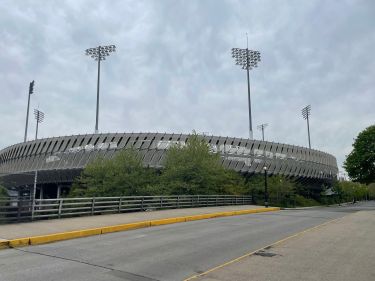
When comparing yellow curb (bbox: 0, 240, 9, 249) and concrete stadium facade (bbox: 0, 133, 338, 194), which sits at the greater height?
concrete stadium facade (bbox: 0, 133, 338, 194)

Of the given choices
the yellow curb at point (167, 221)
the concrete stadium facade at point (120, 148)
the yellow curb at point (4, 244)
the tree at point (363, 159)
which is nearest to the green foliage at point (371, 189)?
the concrete stadium facade at point (120, 148)

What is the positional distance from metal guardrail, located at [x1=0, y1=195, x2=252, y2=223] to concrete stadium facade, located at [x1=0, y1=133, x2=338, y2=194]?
31.4m

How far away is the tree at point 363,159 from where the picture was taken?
2224 inches

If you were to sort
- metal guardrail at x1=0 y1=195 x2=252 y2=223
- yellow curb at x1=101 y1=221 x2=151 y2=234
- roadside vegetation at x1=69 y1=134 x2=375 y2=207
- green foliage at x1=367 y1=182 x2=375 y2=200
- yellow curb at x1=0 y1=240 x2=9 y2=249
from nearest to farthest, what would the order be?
yellow curb at x1=0 y1=240 x2=9 y2=249
yellow curb at x1=101 y1=221 x2=151 y2=234
metal guardrail at x1=0 y1=195 x2=252 y2=223
roadside vegetation at x1=69 y1=134 x2=375 y2=207
green foliage at x1=367 y1=182 x2=375 y2=200

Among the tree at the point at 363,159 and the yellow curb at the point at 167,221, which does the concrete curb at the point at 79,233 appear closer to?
the yellow curb at the point at 167,221

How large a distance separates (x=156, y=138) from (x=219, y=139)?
1166cm

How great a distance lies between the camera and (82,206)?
63.7 ft

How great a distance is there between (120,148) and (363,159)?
Answer: 120 ft

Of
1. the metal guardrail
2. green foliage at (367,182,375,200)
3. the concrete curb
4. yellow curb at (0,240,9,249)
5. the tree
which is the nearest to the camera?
yellow curb at (0,240,9,249)

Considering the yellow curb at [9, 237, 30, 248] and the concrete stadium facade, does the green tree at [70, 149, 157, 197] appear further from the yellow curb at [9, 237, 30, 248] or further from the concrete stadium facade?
the yellow curb at [9, 237, 30, 248]

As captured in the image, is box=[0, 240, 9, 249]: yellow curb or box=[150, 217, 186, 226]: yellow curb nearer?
box=[0, 240, 9, 249]: yellow curb

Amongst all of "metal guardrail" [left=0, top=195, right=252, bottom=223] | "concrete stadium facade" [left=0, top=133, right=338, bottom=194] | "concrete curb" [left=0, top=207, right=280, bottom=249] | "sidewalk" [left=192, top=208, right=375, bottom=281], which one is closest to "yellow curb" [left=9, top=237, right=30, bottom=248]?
"concrete curb" [left=0, top=207, right=280, bottom=249]

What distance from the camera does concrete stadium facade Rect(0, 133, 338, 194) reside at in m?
65.8

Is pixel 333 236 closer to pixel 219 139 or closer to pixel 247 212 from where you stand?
pixel 247 212
